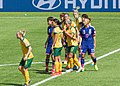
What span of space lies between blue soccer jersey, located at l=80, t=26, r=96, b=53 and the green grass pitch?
895 mm

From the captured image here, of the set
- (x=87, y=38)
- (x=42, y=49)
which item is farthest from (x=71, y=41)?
(x=42, y=49)

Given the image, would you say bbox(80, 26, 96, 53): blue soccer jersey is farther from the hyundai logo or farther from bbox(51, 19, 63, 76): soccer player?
the hyundai logo

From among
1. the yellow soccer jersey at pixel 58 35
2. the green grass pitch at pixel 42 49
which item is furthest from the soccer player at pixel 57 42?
the green grass pitch at pixel 42 49

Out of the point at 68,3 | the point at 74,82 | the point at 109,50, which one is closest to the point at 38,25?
the point at 68,3

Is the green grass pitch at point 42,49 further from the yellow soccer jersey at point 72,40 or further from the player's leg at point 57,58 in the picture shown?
the yellow soccer jersey at point 72,40

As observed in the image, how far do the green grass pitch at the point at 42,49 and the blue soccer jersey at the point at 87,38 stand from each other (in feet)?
2.94

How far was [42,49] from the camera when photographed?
2933 cm

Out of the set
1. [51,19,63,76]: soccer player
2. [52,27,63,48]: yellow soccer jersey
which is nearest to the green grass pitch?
[51,19,63,76]: soccer player

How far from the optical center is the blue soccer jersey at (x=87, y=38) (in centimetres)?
2200

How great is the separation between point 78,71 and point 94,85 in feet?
10.00

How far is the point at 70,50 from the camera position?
22109mm

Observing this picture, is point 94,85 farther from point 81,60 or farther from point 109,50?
point 109,50

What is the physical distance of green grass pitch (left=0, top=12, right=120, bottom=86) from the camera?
20.1m

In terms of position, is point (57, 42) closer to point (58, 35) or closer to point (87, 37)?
point (58, 35)
